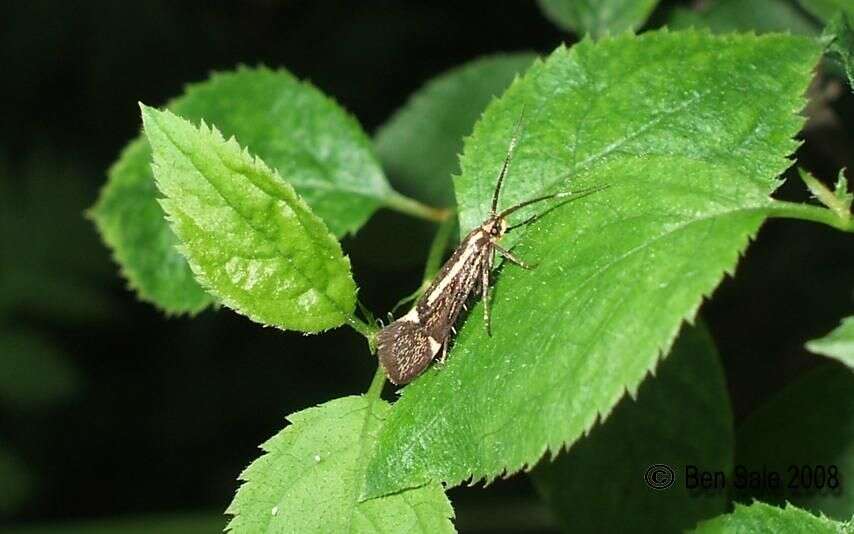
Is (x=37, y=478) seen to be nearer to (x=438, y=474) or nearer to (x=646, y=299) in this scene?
(x=438, y=474)

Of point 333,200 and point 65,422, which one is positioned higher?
point 65,422

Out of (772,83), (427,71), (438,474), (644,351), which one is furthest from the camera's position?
(427,71)

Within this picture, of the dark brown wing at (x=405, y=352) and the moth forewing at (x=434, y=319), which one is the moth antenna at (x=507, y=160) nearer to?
the moth forewing at (x=434, y=319)

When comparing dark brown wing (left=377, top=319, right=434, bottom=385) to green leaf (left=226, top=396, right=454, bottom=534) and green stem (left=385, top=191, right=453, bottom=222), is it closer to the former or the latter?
green leaf (left=226, top=396, right=454, bottom=534)

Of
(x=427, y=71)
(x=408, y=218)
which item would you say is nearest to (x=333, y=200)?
(x=408, y=218)

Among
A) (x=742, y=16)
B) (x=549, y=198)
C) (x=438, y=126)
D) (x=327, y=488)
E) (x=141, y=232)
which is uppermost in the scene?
(x=438, y=126)

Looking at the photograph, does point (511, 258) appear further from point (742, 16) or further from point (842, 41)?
point (742, 16)

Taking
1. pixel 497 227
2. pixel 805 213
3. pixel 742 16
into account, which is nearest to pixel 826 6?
pixel 742 16

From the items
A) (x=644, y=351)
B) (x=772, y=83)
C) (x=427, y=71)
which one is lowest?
(x=644, y=351)
